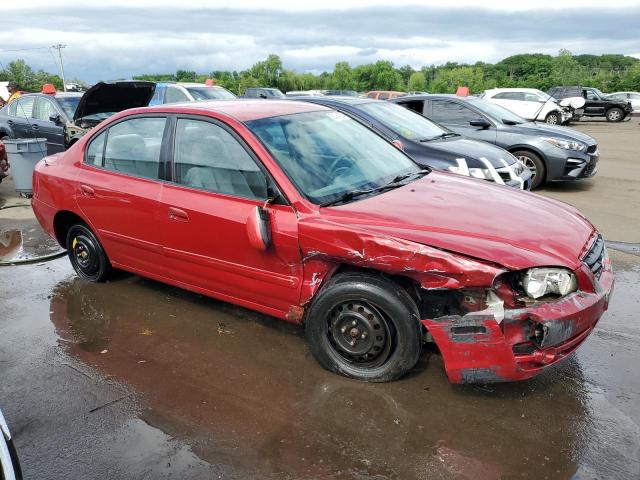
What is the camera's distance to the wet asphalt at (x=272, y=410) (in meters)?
2.67

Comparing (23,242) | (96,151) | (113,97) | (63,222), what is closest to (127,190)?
(96,151)

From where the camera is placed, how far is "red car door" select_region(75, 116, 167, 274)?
162 inches

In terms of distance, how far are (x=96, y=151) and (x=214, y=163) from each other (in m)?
1.45

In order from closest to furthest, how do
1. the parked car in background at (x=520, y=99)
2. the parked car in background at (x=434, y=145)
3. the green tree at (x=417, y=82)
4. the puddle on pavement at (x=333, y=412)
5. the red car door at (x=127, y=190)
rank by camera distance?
the puddle on pavement at (x=333, y=412)
the red car door at (x=127, y=190)
the parked car in background at (x=434, y=145)
the parked car in background at (x=520, y=99)
the green tree at (x=417, y=82)

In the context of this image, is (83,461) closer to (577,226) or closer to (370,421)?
(370,421)

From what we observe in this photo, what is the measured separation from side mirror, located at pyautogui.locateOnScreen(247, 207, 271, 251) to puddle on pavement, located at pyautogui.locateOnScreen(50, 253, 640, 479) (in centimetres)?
84

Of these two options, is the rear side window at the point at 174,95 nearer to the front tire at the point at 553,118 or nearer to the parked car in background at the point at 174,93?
the parked car in background at the point at 174,93

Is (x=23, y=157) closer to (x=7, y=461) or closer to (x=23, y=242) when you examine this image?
(x=23, y=242)

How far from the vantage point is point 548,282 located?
2.90 m

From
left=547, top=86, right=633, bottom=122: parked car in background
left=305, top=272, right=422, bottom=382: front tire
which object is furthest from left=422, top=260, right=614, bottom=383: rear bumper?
left=547, top=86, right=633, bottom=122: parked car in background

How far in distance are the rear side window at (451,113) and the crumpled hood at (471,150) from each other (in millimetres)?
1758

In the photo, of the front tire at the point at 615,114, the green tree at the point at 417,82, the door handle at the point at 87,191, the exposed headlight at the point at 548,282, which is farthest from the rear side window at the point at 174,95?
the green tree at the point at 417,82

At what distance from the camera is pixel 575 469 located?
2.61 meters

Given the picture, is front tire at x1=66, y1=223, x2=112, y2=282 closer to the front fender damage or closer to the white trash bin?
the front fender damage
